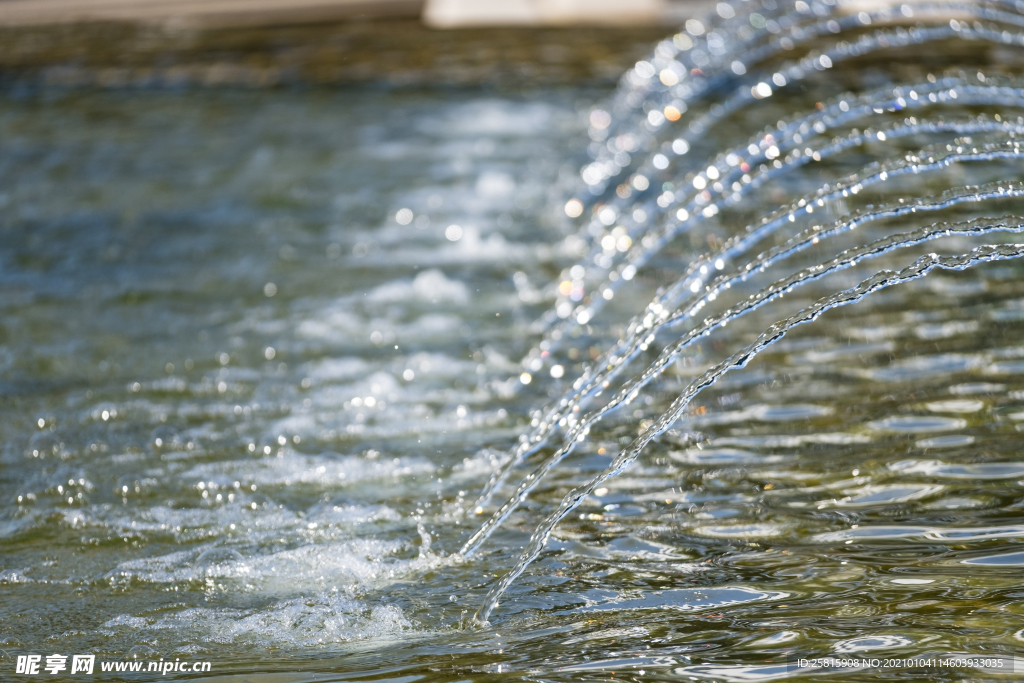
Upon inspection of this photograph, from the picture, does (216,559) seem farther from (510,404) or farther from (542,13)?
(542,13)

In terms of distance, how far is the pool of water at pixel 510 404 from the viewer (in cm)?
340

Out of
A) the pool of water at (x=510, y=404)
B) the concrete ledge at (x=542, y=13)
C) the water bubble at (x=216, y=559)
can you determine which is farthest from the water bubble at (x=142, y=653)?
the concrete ledge at (x=542, y=13)

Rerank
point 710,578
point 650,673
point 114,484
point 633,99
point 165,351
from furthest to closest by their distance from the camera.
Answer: point 633,99, point 165,351, point 114,484, point 710,578, point 650,673

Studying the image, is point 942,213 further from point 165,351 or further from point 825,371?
point 165,351

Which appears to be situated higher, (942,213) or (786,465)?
(942,213)

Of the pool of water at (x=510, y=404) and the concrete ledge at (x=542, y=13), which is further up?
the concrete ledge at (x=542, y=13)

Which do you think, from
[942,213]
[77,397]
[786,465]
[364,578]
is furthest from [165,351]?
[942,213]

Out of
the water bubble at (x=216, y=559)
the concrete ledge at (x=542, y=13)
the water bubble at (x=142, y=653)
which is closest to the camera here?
the water bubble at (x=142, y=653)

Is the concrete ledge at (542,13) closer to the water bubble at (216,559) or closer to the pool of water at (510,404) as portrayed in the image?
the pool of water at (510,404)

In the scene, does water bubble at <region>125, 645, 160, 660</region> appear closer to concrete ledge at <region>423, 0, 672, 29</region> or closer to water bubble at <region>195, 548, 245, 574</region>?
water bubble at <region>195, 548, 245, 574</region>

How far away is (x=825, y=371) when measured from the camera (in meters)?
5.12

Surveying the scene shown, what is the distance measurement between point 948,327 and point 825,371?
2.44 feet

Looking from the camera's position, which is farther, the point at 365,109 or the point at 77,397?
the point at 365,109

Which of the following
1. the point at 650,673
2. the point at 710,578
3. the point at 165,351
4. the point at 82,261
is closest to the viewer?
the point at 650,673
